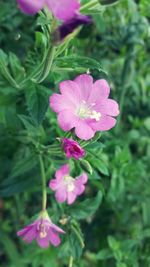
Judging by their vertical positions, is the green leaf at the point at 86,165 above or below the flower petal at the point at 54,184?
above

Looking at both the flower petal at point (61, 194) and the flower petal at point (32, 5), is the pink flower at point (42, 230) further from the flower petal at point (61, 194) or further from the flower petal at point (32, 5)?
the flower petal at point (32, 5)

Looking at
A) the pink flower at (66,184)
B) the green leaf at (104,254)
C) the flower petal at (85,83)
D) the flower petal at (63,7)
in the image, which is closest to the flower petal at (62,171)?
the pink flower at (66,184)

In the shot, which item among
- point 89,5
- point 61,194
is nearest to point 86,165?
point 61,194

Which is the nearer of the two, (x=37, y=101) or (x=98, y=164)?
(x=37, y=101)

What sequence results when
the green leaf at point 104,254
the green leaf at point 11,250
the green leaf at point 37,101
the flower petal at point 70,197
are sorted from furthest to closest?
1. the green leaf at point 11,250
2. the green leaf at point 104,254
3. the flower petal at point 70,197
4. the green leaf at point 37,101

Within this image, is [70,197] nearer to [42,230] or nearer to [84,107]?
[42,230]

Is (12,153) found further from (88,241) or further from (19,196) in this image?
(88,241)

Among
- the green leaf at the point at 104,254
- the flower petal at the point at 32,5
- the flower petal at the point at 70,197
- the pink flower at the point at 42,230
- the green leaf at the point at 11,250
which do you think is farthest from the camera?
the green leaf at the point at 11,250
